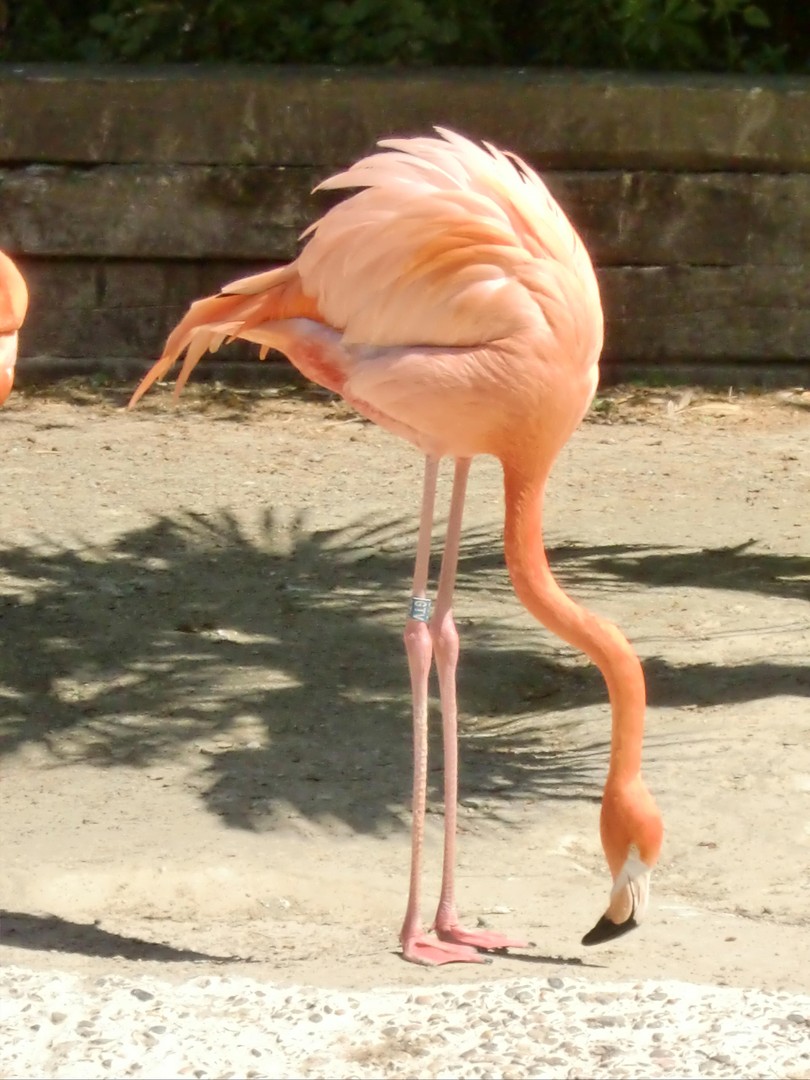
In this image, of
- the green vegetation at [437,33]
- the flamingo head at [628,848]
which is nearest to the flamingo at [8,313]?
the flamingo head at [628,848]

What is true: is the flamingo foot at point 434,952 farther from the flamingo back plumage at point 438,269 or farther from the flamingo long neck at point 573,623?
the flamingo back plumage at point 438,269

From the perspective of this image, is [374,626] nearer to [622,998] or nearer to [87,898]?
[87,898]

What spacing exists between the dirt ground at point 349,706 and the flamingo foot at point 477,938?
35mm

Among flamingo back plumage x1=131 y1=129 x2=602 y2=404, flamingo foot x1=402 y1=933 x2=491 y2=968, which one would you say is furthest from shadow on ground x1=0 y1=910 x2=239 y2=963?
flamingo back plumage x1=131 y1=129 x2=602 y2=404

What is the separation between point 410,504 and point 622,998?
3636mm

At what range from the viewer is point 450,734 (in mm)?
3463

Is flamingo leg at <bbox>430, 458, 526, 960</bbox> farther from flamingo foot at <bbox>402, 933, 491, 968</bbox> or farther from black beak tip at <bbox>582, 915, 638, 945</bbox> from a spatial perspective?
black beak tip at <bbox>582, 915, 638, 945</bbox>

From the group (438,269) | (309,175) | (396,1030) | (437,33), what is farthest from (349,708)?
(437,33)

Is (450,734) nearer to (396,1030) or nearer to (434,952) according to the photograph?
(434,952)

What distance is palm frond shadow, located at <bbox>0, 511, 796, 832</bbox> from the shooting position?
4281 mm

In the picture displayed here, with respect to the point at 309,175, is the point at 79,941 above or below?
below

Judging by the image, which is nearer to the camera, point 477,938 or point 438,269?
point 438,269

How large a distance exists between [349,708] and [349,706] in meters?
0.01

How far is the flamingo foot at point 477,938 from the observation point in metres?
3.37
